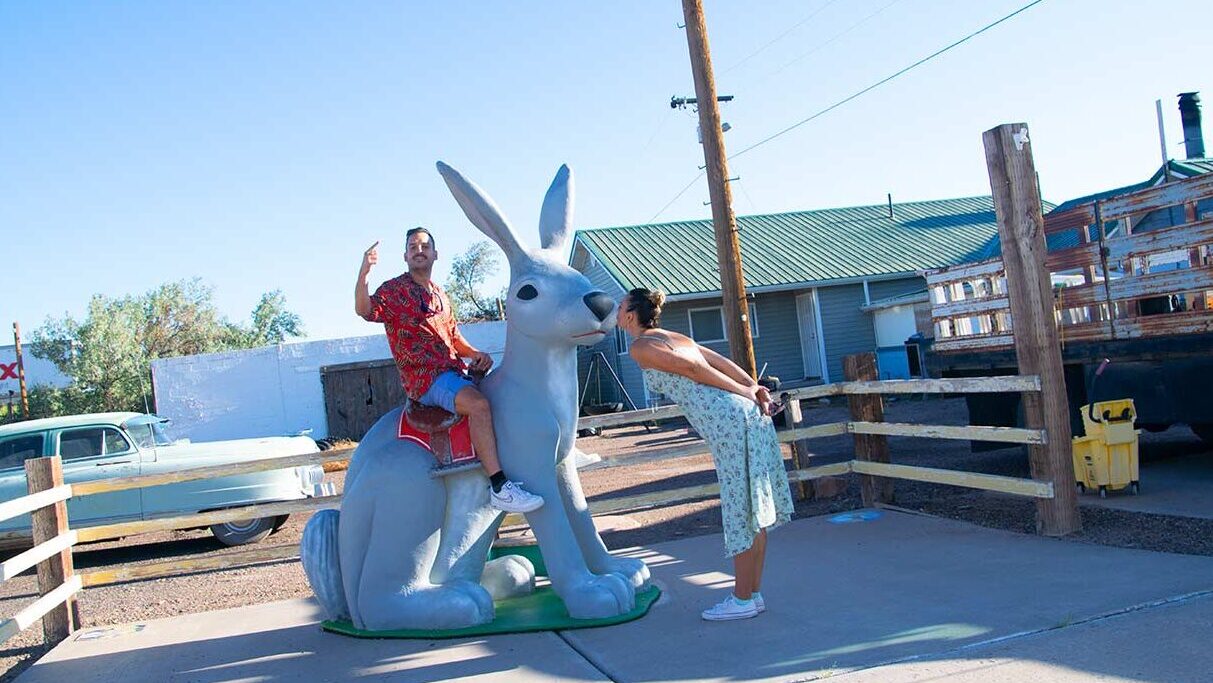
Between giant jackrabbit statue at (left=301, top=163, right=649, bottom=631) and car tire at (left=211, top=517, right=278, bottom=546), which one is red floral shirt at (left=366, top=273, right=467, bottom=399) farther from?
car tire at (left=211, top=517, right=278, bottom=546)

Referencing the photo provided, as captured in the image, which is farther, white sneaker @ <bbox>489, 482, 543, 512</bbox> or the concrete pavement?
white sneaker @ <bbox>489, 482, 543, 512</bbox>

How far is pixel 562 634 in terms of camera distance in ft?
15.6

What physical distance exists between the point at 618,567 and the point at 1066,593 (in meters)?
2.27

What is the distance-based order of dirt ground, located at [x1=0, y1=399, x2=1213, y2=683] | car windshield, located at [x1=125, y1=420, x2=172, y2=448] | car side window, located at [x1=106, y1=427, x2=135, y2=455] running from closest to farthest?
dirt ground, located at [x1=0, y1=399, x2=1213, y2=683] → car side window, located at [x1=106, y1=427, x2=135, y2=455] → car windshield, located at [x1=125, y1=420, x2=172, y2=448]

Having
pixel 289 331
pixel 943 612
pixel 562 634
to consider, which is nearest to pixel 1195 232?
pixel 943 612

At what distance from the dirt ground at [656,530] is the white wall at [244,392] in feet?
37.5

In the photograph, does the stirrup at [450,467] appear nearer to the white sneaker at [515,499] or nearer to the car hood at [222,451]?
the white sneaker at [515,499]

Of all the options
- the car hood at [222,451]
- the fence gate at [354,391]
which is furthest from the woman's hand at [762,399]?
the fence gate at [354,391]

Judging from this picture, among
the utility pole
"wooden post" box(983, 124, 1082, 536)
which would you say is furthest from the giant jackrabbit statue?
the utility pole

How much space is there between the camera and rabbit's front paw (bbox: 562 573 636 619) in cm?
479

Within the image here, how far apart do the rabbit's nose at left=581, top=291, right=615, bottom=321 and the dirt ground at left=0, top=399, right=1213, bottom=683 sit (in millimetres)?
2069

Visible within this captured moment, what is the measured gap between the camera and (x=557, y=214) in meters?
5.41

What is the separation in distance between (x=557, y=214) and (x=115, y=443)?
6.47 metres

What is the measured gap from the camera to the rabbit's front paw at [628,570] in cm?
519
